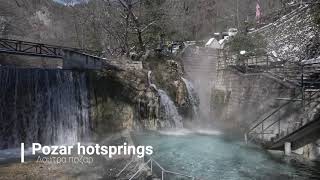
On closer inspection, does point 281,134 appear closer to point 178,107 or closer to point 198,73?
point 178,107

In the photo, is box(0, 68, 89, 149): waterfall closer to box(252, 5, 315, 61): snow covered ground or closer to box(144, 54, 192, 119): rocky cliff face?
box(144, 54, 192, 119): rocky cliff face

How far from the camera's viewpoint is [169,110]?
22.6 meters

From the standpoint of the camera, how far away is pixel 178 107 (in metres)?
23.4

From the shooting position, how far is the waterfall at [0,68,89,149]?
56.3ft

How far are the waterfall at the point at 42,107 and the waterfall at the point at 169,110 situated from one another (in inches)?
196

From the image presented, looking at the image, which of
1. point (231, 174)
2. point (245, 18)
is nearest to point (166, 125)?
point (231, 174)

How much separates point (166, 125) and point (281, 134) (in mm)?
7814

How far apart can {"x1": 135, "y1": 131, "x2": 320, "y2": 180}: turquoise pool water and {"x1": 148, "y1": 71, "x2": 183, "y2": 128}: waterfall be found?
2370 mm

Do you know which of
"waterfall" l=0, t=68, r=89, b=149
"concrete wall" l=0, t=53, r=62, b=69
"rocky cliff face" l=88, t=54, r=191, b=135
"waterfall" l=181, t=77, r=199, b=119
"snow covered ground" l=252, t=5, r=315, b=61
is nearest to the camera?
"waterfall" l=0, t=68, r=89, b=149

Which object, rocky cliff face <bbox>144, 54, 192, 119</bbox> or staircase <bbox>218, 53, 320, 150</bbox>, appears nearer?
staircase <bbox>218, 53, 320, 150</bbox>

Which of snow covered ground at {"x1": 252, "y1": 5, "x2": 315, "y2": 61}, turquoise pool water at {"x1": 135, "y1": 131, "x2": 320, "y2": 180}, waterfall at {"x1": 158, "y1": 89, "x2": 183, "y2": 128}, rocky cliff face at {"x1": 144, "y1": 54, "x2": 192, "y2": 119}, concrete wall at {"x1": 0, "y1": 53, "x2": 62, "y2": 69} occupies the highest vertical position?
snow covered ground at {"x1": 252, "y1": 5, "x2": 315, "y2": 61}

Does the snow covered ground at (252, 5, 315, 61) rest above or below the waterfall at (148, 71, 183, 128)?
above

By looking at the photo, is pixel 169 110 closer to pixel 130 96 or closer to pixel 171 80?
pixel 171 80

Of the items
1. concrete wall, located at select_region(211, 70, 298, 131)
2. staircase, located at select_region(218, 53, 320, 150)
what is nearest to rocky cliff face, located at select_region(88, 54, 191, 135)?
concrete wall, located at select_region(211, 70, 298, 131)
